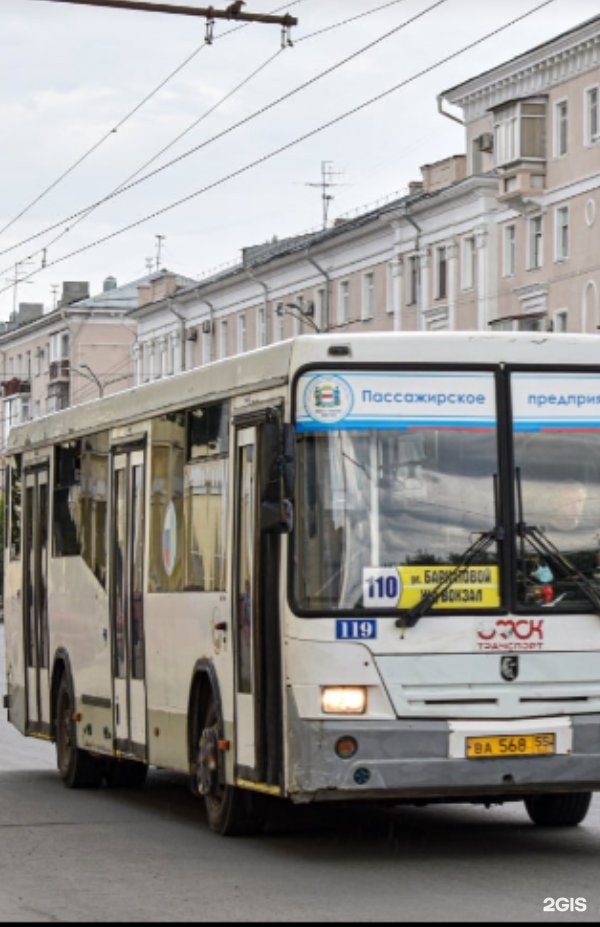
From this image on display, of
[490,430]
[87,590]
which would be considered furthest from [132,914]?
[87,590]

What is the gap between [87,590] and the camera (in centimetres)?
1639

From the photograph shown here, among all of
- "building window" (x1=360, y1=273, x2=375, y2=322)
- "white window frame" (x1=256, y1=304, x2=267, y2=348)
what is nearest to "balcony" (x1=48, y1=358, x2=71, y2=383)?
"white window frame" (x1=256, y1=304, x2=267, y2=348)

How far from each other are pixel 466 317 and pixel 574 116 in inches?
294

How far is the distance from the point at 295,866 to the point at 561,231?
4863 centimetres

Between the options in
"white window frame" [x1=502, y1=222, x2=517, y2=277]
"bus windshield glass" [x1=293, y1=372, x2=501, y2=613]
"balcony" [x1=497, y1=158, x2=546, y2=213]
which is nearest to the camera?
"bus windshield glass" [x1=293, y1=372, x2=501, y2=613]

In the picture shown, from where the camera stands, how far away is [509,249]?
2445 inches

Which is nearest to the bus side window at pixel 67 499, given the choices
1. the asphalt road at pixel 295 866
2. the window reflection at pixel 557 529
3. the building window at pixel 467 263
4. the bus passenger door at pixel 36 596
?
the bus passenger door at pixel 36 596

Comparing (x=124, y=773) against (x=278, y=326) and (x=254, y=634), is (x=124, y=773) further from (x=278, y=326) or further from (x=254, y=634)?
(x=278, y=326)

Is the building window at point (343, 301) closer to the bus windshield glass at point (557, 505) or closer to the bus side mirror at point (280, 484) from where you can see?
the bus windshield glass at point (557, 505)

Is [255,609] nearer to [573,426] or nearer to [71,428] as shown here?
[573,426]

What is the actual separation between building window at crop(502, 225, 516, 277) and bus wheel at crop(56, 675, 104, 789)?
1780 inches

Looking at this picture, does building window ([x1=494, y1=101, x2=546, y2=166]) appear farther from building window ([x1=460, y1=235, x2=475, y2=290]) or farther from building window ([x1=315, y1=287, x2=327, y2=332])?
building window ([x1=315, y1=287, x2=327, y2=332])

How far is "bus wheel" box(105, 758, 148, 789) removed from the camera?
1702 cm

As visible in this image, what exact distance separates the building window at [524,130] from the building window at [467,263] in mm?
3459
